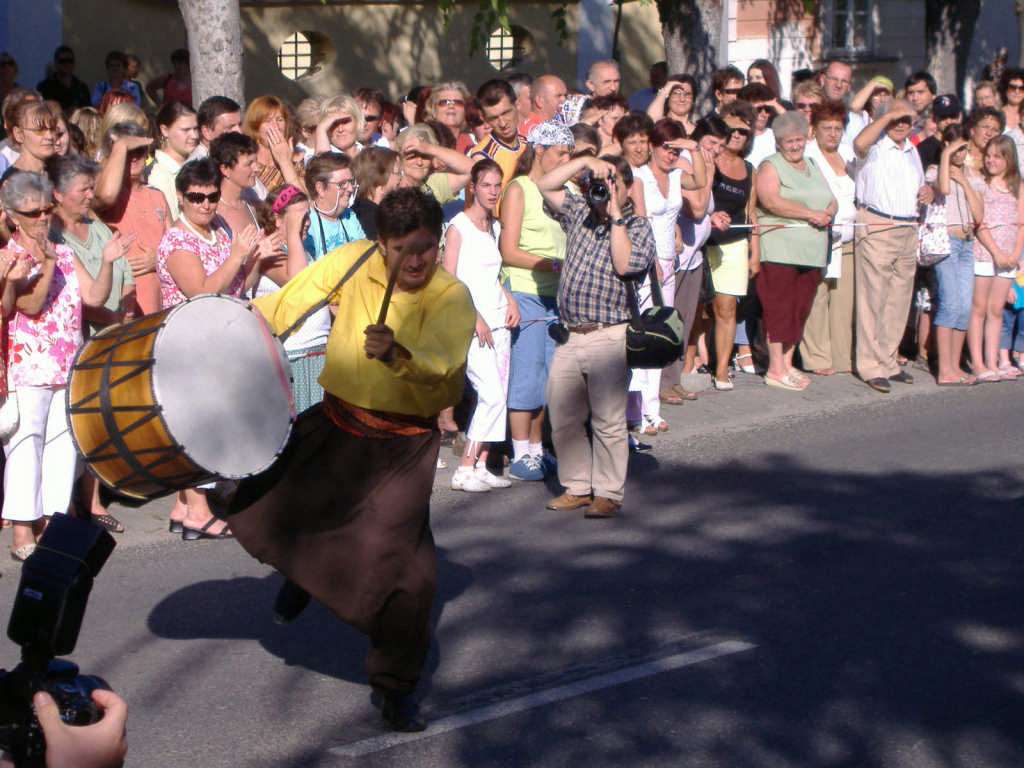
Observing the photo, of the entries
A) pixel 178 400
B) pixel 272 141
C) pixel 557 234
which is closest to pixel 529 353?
pixel 557 234

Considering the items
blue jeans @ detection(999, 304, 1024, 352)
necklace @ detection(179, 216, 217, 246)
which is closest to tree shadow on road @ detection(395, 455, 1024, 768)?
necklace @ detection(179, 216, 217, 246)

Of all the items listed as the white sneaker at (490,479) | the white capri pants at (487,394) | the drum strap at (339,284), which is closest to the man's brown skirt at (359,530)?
the drum strap at (339,284)

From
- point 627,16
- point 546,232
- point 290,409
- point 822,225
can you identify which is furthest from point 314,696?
point 627,16

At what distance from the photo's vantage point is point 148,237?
26.9 feet

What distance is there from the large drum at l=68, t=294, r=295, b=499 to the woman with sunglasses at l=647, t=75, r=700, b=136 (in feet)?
22.3

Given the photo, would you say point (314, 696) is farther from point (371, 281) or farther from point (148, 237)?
point (148, 237)

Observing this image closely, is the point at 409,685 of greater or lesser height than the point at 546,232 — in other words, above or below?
below

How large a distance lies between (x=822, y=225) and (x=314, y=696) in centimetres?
682

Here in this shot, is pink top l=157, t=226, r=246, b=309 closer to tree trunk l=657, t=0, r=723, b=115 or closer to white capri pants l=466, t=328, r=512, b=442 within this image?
A: white capri pants l=466, t=328, r=512, b=442

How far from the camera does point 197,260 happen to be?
7.43 meters

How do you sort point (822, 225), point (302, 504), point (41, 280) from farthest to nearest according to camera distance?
point (822, 225)
point (41, 280)
point (302, 504)

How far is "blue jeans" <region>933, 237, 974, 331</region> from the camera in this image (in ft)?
38.7

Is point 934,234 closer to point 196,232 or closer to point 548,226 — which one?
point 548,226

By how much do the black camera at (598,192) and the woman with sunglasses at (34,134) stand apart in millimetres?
2863
